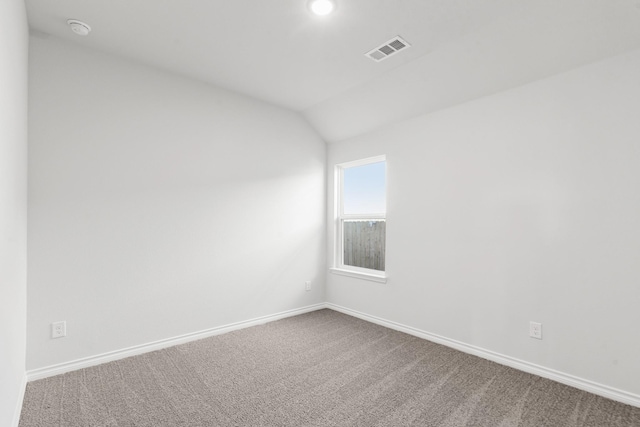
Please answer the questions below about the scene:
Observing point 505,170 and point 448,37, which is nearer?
point 448,37

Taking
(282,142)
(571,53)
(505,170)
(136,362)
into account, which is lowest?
(136,362)

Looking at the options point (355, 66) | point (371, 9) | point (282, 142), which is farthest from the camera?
point (282, 142)

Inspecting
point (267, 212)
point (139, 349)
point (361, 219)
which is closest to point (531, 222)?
point (361, 219)

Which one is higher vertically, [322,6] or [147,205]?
[322,6]

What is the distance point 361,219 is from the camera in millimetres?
3951

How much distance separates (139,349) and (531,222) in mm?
3424

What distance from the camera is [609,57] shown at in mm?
2107

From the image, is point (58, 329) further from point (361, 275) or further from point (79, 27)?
point (361, 275)

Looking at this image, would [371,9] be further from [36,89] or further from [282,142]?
[36,89]

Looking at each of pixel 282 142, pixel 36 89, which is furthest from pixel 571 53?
pixel 36 89

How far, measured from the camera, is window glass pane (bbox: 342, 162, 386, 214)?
373 cm

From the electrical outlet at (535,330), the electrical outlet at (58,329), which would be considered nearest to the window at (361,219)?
the electrical outlet at (535,330)

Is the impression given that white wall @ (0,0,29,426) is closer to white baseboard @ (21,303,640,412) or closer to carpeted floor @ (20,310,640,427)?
white baseboard @ (21,303,640,412)

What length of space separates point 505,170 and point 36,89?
3.67 metres
